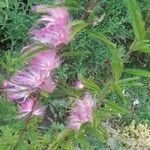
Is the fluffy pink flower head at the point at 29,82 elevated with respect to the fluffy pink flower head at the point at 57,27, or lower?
lower

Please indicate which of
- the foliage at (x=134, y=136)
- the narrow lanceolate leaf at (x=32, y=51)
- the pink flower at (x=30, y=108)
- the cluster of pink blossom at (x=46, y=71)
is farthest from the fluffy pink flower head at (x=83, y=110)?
the foliage at (x=134, y=136)

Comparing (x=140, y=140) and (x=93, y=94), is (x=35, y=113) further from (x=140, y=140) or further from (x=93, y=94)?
(x=140, y=140)

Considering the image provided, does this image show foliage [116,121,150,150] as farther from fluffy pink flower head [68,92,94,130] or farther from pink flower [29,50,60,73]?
pink flower [29,50,60,73]

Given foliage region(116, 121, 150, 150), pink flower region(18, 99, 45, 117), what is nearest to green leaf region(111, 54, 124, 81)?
pink flower region(18, 99, 45, 117)

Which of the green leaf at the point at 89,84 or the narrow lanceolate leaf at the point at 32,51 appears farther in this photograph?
the green leaf at the point at 89,84

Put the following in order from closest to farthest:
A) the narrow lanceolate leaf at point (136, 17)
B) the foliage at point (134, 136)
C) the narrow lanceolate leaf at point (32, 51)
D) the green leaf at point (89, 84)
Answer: the narrow lanceolate leaf at point (136, 17)
the narrow lanceolate leaf at point (32, 51)
the green leaf at point (89, 84)
the foliage at point (134, 136)

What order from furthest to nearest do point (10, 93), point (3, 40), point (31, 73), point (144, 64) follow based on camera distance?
point (144, 64) → point (3, 40) → point (10, 93) → point (31, 73)

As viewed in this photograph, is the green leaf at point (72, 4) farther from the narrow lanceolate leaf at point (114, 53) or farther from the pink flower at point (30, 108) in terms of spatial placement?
the pink flower at point (30, 108)

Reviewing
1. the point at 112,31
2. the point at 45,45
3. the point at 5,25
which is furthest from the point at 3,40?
the point at 45,45
